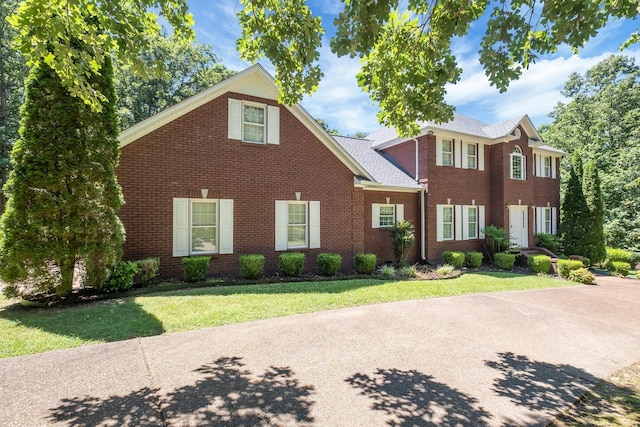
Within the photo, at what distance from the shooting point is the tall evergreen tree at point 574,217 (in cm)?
1711


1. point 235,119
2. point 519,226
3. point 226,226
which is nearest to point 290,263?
point 226,226

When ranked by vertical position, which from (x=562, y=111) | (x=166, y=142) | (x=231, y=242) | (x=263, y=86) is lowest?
(x=231, y=242)

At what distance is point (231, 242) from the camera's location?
1015 centimetres

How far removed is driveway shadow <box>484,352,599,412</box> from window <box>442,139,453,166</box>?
12076 mm

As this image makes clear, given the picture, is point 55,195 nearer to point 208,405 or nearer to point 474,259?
point 208,405

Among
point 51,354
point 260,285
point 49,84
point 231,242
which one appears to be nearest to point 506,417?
point 51,354

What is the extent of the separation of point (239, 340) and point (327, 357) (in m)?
1.49

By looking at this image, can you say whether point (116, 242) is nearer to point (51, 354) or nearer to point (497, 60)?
point (51, 354)

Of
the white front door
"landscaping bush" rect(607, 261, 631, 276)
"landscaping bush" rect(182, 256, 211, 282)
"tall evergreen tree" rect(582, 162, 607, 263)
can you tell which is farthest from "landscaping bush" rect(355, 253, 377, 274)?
"tall evergreen tree" rect(582, 162, 607, 263)

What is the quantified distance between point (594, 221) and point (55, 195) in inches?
902

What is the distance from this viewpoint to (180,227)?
946cm

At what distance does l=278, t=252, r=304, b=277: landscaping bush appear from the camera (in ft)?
33.2

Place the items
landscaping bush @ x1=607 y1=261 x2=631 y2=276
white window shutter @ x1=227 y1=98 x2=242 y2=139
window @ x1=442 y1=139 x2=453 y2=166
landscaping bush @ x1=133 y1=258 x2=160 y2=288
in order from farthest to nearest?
window @ x1=442 y1=139 x2=453 y2=166
landscaping bush @ x1=607 y1=261 x2=631 y2=276
white window shutter @ x1=227 y1=98 x2=242 y2=139
landscaping bush @ x1=133 y1=258 x2=160 y2=288

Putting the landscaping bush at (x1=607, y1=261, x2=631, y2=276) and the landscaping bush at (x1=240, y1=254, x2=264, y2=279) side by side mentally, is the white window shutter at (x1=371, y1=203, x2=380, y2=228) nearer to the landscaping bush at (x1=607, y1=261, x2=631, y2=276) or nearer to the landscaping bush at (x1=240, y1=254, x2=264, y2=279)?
the landscaping bush at (x1=240, y1=254, x2=264, y2=279)
